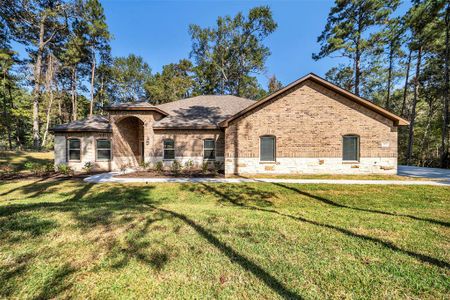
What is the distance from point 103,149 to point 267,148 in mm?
11282

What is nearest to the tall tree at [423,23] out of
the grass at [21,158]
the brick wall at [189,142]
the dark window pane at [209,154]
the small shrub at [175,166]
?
the brick wall at [189,142]

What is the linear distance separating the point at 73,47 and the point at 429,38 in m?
40.0

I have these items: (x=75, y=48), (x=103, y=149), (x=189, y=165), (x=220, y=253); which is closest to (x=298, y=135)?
(x=189, y=165)

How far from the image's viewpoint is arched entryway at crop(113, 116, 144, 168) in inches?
532

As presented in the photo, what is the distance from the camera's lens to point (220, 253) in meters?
3.20

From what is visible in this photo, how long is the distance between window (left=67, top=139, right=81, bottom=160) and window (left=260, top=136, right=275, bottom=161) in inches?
494

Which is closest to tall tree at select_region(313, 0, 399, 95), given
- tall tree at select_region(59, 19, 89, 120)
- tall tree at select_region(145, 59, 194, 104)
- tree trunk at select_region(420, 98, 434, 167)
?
tree trunk at select_region(420, 98, 434, 167)

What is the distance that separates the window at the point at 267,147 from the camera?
11.9 metres

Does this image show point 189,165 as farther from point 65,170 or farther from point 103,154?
point 65,170

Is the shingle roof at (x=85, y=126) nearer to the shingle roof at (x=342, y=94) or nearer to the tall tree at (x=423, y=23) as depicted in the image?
the shingle roof at (x=342, y=94)

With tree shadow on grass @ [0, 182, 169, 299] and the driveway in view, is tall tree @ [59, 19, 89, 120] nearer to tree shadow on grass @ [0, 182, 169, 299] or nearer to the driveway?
tree shadow on grass @ [0, 182, 169, 299]

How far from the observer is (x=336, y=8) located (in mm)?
20594

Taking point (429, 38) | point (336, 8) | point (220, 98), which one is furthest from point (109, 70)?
point (429, 38)

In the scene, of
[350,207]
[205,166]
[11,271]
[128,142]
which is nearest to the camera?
[11,271]
